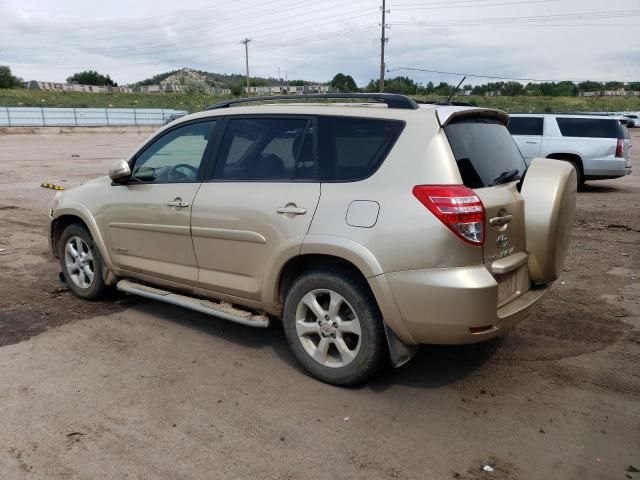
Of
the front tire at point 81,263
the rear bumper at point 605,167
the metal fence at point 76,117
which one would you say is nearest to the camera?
the front tire at point 81,263

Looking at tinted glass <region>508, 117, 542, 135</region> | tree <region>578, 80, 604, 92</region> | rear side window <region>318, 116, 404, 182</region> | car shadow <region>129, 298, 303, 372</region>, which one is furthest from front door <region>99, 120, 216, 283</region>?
tree <region>578, 80, 604, 92</region>

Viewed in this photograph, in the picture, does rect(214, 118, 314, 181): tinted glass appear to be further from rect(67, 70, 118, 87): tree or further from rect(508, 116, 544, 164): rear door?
rect(67, 70, 118, 87): tree

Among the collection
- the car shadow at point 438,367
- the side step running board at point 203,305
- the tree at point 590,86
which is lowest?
the car shadow at point 438,367

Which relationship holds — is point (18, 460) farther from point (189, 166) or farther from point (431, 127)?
point (431, 127)

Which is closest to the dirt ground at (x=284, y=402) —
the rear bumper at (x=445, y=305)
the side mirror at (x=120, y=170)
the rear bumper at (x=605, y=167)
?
the rear bumper at (x=445, y=305)

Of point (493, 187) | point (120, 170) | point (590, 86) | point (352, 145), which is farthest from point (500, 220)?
point (590, 86)

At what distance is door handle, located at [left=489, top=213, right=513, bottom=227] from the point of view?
3299 millimetres

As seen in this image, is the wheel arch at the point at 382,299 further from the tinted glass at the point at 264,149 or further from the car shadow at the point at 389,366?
the tinted glass at the point at 264,149

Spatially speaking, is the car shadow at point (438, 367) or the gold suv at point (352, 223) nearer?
the gold suv at point (352, 223)

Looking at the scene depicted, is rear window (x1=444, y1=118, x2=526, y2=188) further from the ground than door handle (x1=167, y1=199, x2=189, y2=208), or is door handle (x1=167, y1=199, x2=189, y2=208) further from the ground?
rear window (x1=444, y1=118, x2=526, y2=188)

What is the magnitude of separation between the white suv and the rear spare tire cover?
9953mm

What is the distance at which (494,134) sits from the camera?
3.97m

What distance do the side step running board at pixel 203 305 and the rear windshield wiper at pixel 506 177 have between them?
183 centimetres

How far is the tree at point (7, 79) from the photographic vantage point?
299 ft
